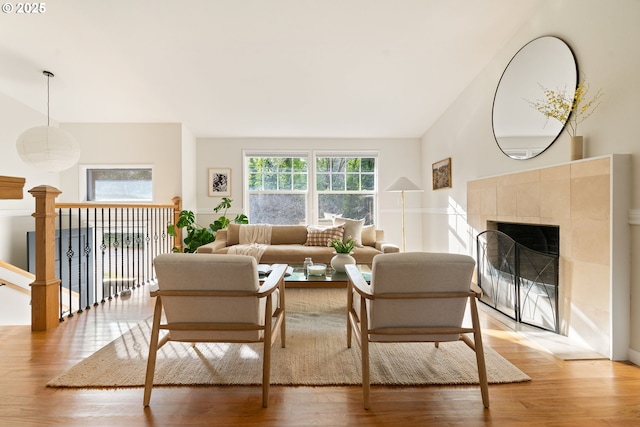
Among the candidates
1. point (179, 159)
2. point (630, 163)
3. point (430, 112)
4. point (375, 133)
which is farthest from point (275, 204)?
point (630, 163)

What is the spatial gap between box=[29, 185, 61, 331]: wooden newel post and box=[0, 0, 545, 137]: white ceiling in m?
1.71

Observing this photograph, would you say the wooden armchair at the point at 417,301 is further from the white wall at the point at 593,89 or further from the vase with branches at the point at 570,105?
the vase with branches at the point at 570,105

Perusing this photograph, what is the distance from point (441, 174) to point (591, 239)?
289 cm

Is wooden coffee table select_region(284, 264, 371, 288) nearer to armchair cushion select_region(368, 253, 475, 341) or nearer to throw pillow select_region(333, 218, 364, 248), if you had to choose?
armchair cushion select_region(368, 253, 475, 341)

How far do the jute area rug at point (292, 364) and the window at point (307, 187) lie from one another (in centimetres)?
361

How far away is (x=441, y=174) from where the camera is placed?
5.07 m

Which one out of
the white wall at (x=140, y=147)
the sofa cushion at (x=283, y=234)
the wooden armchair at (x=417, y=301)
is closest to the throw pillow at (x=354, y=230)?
the sofa cushion at (x=283, y=234)

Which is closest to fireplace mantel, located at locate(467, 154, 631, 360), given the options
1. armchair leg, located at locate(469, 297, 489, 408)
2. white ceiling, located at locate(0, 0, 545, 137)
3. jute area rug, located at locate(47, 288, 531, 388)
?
jute area rug, located at locate(47, 288, 531, 388)

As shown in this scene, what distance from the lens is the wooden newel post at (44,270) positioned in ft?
8.76

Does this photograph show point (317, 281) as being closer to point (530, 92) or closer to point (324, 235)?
point (324, 235)

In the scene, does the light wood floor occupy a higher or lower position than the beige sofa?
lower

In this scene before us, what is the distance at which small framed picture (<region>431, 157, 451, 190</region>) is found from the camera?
4.80m

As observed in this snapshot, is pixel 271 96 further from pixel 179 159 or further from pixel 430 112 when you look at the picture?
pixel 430 112

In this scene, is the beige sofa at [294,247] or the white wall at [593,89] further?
the beige sofa at [294,247]
